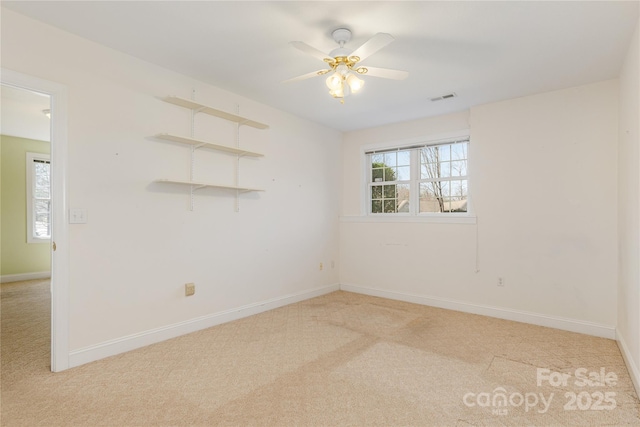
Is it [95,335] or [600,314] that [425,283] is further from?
[95,335]

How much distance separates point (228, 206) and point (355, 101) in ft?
6.21

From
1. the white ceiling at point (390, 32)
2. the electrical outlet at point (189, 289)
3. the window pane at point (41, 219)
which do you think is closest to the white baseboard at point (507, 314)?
the white ceiling at point (390, 32)

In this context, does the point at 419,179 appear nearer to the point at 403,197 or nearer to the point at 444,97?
the point at 403,197

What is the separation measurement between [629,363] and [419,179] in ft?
9.42

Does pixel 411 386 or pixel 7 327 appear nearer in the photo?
pixel 411 386

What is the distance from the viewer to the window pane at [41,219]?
6234 mm

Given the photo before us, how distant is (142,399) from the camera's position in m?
2.11

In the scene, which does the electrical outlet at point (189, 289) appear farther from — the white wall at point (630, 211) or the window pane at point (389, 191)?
the white wall at point (630, 211)

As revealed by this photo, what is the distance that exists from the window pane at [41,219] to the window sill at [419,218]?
18.3ft

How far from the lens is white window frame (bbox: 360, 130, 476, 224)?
14.0 ft

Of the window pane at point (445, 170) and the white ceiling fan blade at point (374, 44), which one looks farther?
the window pane at point (445, 170)

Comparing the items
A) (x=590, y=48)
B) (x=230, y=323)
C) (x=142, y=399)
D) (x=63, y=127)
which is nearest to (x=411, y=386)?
(x=142, y=399)

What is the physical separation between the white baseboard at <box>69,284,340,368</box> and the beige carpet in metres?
→ 0.10

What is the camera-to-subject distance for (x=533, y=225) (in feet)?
12.1
